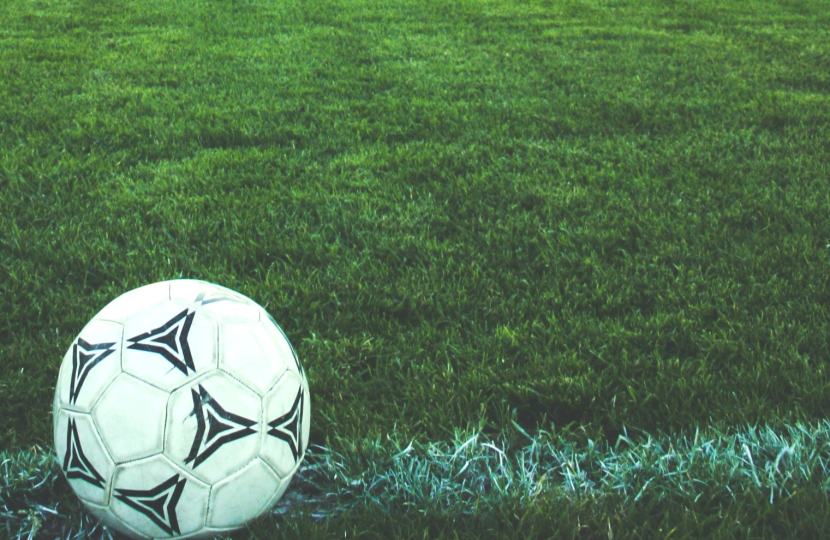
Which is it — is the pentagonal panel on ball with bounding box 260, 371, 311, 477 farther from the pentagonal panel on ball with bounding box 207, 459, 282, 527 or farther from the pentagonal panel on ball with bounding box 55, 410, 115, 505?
the pentagonal panel on ball with bounding box 55, 410, 115, 505

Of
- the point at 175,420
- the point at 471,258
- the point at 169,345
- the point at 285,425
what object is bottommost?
the point at 471,258

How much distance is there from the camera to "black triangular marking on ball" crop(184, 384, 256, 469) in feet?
5.41

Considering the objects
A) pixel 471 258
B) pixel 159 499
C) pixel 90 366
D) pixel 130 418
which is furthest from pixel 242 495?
pixel 471 258

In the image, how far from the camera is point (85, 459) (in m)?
1.68

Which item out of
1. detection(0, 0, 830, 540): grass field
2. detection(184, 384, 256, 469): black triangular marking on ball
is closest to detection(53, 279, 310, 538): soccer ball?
detection(184, 384, 256, 469): black triangular marking on ball

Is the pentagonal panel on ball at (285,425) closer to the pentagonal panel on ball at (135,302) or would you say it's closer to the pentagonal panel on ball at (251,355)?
the pentagonal panel on ball at (251,355)

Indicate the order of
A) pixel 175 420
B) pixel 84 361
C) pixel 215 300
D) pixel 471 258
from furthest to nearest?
pixel 471 258 < pixel 215 300 < pixel 84 361 < pixel 175 420

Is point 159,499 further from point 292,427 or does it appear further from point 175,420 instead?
point 292,427

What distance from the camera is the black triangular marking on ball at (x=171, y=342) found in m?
1.71

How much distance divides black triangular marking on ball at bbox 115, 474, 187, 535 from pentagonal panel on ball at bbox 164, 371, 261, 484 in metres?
0.05

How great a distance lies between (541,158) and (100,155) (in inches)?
98.0

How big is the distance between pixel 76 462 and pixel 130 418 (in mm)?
193

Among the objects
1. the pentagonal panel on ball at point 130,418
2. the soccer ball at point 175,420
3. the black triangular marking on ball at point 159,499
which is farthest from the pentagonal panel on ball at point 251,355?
the black triangular marking on ball at point 159,499

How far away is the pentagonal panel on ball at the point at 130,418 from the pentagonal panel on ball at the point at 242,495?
0.60ft
